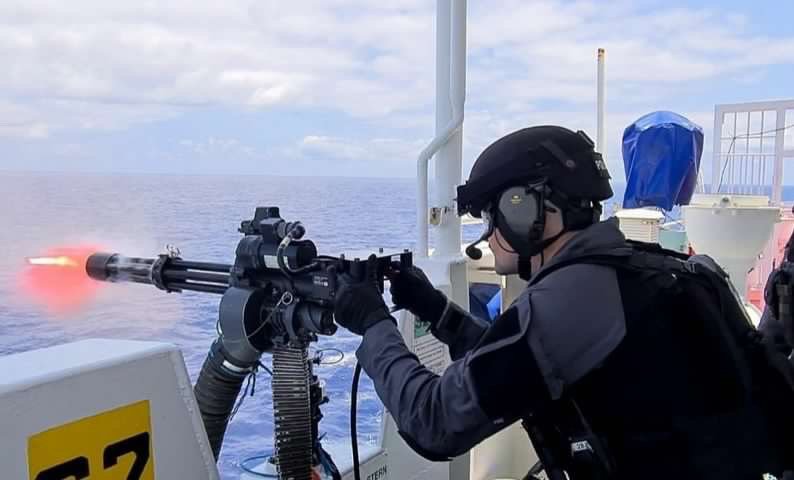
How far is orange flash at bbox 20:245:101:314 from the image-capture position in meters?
2.09

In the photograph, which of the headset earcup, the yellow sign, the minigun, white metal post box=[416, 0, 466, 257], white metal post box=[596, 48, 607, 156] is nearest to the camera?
the yellow sign

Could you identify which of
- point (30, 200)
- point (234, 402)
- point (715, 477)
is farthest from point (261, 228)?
point (30, 200)

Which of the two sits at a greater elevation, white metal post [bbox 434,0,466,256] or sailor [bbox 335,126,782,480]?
white metal post [bbox 434,0,466,256]

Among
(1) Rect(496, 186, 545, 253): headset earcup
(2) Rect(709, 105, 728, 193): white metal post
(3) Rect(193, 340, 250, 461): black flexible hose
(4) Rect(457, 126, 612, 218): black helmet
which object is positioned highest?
(2) Rect(709, 105, 728, 193): white metal post

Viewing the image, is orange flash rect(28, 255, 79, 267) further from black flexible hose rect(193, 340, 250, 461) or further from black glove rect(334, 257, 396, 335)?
black glove rect(334, 257, 396, 335)

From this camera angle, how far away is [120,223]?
9.20 feet

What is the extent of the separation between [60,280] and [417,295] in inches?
44.4

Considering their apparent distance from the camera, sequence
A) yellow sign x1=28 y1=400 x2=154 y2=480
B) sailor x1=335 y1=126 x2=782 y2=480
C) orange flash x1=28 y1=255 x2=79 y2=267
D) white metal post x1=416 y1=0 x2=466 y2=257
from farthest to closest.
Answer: white metal post x1=416 y1=0 x2=466 y2=257 → orange flash x1=28 y1=255 x2=79 y2=267 → sailor x1=335 y1=126 x2=782 y2=480 → yellow sign x1=28 y1=400 x2=154 y2=480

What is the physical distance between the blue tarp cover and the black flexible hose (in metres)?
5.12

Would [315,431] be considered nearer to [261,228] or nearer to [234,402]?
[234,402]

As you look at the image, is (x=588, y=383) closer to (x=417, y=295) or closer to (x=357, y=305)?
(x=357, y=305)

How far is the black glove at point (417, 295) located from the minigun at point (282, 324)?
5 cm

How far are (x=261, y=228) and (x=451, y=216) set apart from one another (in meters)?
1.30

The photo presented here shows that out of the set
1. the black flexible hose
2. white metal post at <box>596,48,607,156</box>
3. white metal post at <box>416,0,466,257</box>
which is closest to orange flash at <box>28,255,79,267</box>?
the black flexible hose
